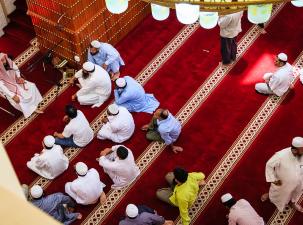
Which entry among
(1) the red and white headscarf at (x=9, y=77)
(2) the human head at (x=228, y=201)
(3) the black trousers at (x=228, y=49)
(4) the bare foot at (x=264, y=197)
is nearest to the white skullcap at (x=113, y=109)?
(1) the red and white headscarf at (x=9, y=77)

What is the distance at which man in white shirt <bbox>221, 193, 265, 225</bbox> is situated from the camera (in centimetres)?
584

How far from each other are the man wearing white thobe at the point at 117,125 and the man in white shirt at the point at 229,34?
1786 millimetres

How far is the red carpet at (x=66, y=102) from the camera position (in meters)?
7.25

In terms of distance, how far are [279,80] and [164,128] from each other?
180cm

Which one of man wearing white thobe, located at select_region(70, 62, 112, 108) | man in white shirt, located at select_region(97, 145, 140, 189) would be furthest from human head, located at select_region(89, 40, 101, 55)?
man in white shirt, located at select_region(97, 145, 140, 189)

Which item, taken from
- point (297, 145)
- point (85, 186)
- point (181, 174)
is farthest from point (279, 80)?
point (85, 186)

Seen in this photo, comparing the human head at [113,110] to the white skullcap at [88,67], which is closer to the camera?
the human head at [113,110]

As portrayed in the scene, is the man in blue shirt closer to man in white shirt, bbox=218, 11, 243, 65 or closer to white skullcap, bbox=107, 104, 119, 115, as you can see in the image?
white skullcap, bbox=107, 104, 119, 115

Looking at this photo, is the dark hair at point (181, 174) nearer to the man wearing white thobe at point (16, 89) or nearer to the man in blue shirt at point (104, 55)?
the man in blue shirt at point (104, 55)

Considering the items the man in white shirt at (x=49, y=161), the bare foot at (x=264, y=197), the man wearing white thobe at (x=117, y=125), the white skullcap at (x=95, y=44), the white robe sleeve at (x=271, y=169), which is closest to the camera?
the white robe sleeve at (x=271, y=169)

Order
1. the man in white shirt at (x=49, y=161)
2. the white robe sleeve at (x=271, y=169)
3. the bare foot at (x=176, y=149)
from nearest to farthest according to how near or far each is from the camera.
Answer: the white robe sleeve at (x=271, y=169), the man in white shirt at (x=49, y=161), the bare foot at (x=176, y=149)

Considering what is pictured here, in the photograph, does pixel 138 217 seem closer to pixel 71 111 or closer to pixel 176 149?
pixel 176 149

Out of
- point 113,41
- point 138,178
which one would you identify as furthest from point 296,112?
point 113,41

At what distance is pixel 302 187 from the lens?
6.17 m
